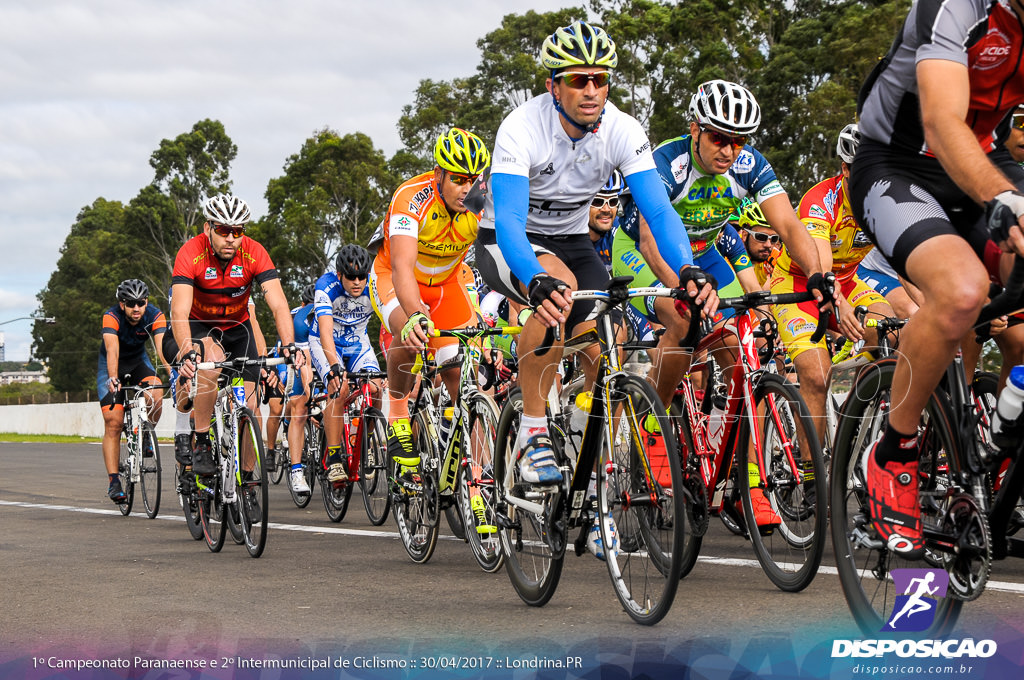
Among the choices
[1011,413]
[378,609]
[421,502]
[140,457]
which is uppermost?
[1011,413]

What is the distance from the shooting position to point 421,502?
7336 mm

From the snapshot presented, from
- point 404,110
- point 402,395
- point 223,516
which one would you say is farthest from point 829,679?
point 404,110

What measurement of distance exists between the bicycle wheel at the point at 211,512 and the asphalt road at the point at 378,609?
140mm

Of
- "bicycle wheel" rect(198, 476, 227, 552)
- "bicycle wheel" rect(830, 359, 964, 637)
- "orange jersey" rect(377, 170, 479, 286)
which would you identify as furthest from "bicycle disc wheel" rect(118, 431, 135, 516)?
"bicycle wheel" rect(830, 359, 964, 637)

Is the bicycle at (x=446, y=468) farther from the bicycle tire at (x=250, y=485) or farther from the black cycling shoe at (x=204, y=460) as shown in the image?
the black cycling shoe at (x=204, y=460)

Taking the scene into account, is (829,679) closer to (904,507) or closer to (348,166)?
(904,507)

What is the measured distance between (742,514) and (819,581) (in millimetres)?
563

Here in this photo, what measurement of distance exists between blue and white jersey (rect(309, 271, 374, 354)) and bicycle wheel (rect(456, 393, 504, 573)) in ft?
16.6

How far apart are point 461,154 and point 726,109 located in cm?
186

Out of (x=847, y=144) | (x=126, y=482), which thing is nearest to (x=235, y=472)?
(x=126, y=482)

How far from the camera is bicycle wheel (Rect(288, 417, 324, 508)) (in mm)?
11836

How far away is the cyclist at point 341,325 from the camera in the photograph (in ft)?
36.4

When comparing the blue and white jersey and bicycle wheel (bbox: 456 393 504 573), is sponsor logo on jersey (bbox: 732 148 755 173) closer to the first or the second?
bicycle wheel (bbox: 456 393 504 573)

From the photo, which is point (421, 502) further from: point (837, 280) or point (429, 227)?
point (837, 280)
